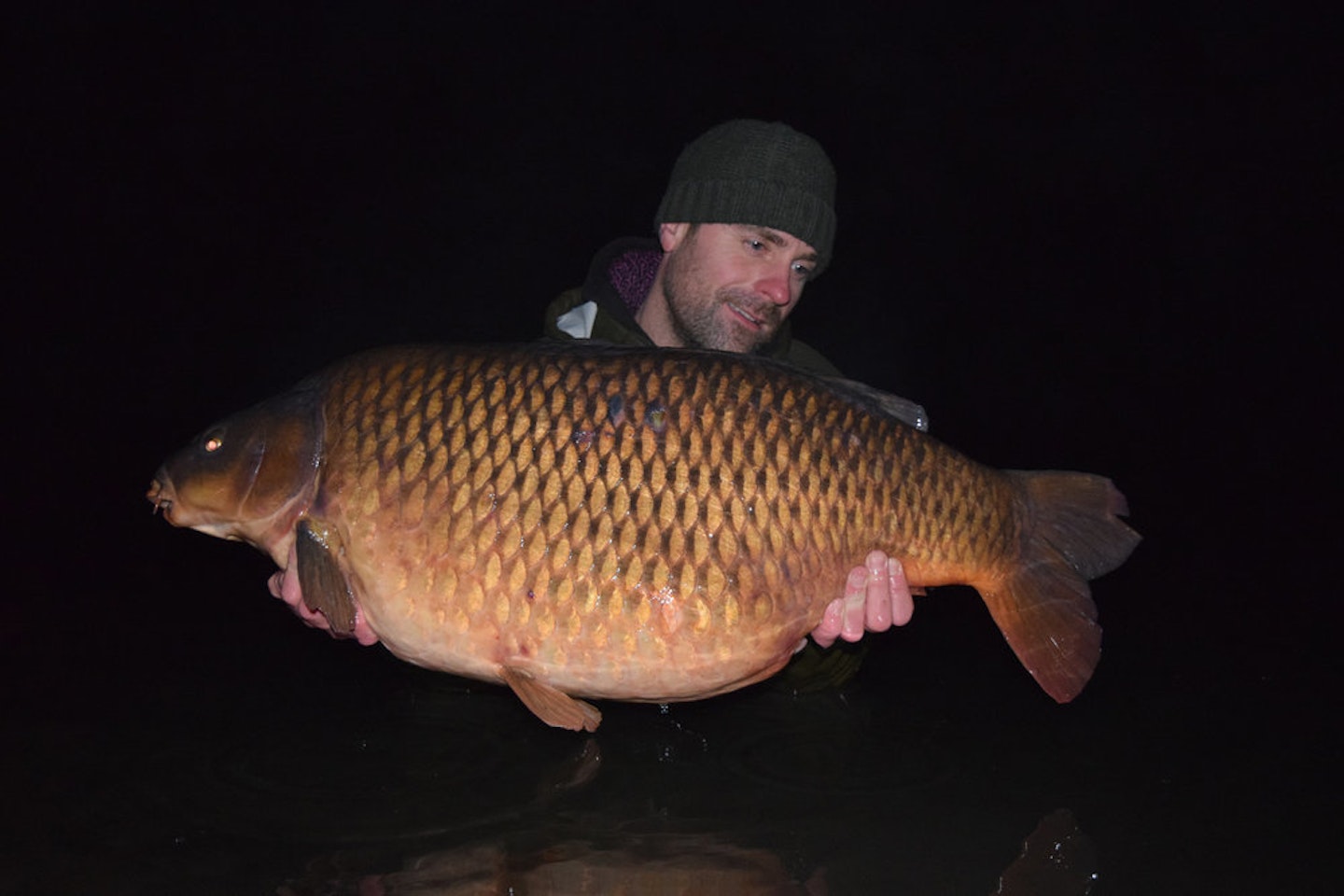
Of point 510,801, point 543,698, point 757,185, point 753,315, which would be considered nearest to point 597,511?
point 543,698

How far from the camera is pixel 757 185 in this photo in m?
2.36

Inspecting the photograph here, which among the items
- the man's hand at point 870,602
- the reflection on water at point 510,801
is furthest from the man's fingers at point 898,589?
the reflection on water at point 510,801

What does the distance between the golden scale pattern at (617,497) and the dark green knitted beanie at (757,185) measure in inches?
37.4

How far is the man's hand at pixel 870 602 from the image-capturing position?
1505mm

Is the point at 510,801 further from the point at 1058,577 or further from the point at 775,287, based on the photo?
the point at 775,287

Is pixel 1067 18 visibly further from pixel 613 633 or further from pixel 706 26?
pixel 613 633

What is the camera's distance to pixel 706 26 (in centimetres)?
3975

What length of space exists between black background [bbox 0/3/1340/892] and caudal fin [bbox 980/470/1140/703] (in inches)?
168

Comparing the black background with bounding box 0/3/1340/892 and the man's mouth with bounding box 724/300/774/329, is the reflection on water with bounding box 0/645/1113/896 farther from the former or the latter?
the black background with bounding box 0/3/1340/892

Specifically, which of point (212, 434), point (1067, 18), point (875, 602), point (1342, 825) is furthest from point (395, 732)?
point (1067, 18)

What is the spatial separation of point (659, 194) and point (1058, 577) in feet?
102

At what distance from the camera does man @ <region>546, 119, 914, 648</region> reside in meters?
2.34

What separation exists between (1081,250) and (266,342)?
25924mm

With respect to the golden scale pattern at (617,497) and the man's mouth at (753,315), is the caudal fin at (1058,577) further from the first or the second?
the man's mouth at (753,315)
